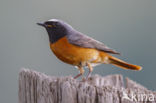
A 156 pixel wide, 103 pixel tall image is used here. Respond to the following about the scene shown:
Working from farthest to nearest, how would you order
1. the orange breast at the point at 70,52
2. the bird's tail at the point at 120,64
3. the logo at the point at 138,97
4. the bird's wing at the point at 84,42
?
the bird's tail at the point at 120,64 < the bird's wing at the point at 84,42 < the orange breast at the point at 70,52 < the logo at the point at 138,97

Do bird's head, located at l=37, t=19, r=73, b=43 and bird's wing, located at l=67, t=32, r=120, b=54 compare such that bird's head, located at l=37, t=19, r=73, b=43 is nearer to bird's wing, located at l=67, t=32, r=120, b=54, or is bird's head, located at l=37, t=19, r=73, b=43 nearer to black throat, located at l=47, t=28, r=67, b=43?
black throat, located at l=47, t=28, r=67, b=43

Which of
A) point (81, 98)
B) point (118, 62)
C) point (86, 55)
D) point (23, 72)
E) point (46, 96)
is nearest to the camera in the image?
point (81, 98)

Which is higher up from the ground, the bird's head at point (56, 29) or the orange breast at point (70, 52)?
the bird's head at point (56, 29)

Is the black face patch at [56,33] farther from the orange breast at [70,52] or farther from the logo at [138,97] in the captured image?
the logo at [138,97]

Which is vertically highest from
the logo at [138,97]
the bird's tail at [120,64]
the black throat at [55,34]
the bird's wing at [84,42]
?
the black throat at [55,34]

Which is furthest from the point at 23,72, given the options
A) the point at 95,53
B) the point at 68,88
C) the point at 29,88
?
the point at 95,53

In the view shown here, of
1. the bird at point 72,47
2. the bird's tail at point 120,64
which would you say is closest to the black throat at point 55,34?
the bird at point 72,47

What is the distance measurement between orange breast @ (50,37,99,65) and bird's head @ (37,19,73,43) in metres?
0.09

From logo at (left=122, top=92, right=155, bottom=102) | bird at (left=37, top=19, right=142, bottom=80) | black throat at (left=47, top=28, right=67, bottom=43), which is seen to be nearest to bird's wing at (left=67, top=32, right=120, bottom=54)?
bird at (left=37, top=19, right=142, bottom=80)

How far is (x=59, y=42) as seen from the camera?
14.3 ft

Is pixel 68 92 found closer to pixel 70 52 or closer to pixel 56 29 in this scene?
pixel 70 52

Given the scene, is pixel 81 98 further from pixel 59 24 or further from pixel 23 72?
pixel 59 24

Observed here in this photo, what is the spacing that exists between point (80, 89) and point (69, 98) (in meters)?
0.14

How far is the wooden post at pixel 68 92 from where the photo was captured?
3068mm
